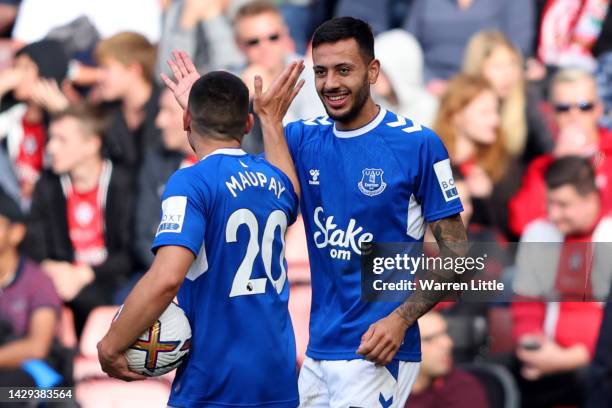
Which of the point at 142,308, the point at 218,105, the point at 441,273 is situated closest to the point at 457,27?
the point at 441,273

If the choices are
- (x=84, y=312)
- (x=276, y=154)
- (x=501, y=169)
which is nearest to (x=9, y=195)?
(x=84, y=312)

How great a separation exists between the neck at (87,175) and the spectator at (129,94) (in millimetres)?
137

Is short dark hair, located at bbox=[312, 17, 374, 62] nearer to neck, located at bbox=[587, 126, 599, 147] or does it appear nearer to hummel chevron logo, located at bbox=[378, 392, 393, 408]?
hummel chevron logo, located at bbox=[378, 392, 393, 408]

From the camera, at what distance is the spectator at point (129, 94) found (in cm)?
902

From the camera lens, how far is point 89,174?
9.05 metres

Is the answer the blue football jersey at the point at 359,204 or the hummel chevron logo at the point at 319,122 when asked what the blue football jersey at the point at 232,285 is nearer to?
the blue football jersey at the point at 359,204

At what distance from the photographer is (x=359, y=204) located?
5.04m

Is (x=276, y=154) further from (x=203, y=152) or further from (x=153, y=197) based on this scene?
(x=153, y=197)

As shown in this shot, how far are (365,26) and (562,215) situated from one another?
3710 millimetres

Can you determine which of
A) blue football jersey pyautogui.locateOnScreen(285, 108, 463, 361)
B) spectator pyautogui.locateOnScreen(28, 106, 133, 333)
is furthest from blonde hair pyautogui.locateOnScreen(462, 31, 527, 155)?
blue football jersey pyautogui.locateOnScreen(285, 108, 463, 361)

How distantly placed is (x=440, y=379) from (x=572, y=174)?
1.80m

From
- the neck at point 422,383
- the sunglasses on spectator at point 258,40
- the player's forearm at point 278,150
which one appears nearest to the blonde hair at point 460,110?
the sunglasses on spectator at point 258,40

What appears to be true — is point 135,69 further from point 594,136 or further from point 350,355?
point 350,355

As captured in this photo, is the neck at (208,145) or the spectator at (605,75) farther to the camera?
the spectator at (605,75)
